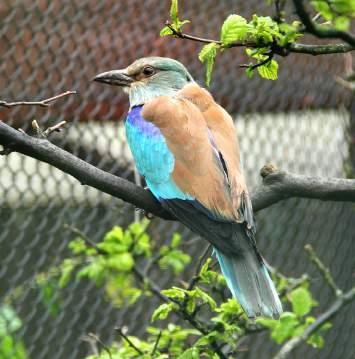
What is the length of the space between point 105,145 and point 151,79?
1446 millimetres

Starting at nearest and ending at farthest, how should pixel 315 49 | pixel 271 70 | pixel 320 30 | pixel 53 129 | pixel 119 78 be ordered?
pixel 320 30 → pixel 315 49 → pixel 271 70 → pixel 53 129 → pixel 119 78

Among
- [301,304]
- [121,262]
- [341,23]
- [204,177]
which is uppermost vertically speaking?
[341,23]

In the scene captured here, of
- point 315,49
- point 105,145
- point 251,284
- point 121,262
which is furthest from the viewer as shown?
point 105,145

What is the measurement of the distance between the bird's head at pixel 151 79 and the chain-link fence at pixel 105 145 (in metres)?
1.14

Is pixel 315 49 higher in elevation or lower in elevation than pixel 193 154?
higher

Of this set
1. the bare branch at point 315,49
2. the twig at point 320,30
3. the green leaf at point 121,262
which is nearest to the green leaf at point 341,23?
the twig at point 320,30

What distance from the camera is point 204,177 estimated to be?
1.82 meters

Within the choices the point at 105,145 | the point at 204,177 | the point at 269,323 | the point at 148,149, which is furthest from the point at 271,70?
the point at 105,145

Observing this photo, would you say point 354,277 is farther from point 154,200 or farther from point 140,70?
point 154,200

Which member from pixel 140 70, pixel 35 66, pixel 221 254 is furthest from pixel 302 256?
pixel 221 254

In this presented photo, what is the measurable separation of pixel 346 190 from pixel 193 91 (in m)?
0.72

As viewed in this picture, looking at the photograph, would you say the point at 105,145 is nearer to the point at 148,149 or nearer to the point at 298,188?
the point at 148,149

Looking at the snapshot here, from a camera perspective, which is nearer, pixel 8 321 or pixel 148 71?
pixel 148 71

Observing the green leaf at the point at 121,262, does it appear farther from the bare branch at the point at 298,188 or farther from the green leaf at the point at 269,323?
the bare branch at the point at 298,188
